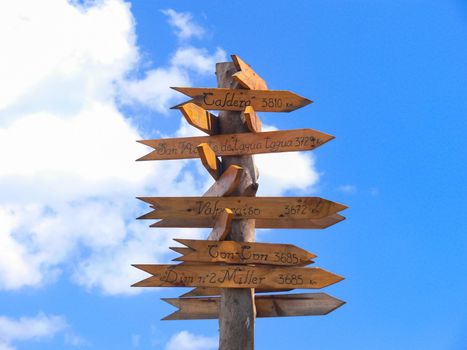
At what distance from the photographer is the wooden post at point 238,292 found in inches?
248

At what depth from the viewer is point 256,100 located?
6754 millimetres

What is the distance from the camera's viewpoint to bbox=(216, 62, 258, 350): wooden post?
6301 millimetres

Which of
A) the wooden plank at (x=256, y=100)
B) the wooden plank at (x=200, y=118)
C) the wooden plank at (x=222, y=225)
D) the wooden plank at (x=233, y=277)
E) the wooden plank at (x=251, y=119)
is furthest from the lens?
the wooden plank at (x=256, y=100)

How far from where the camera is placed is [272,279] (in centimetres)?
623

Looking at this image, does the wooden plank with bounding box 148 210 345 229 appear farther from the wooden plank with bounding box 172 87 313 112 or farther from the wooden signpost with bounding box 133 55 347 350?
the wooden plank with bounding box 172 87 313 112

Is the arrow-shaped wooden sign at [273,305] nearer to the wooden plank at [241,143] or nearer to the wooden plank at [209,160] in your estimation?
the wooden plank at [209,160]

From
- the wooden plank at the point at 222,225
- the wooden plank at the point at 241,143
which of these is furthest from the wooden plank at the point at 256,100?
the wooden plank at the point at 222,225

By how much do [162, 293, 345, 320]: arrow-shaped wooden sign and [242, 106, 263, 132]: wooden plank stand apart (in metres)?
1.73

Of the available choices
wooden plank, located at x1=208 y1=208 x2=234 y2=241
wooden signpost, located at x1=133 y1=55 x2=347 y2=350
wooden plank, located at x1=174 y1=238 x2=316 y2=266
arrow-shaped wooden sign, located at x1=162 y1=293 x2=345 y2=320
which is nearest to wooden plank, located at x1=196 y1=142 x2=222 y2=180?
wooden signpost, located at x1=133 y1=55 x2=347 y2=350

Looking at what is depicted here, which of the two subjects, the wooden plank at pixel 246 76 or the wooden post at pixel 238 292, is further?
the wooden plank at pixel 246 76

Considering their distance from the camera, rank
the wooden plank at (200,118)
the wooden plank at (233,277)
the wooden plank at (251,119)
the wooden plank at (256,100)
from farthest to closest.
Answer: the wooden plank at (256,100), the wooden plank at (251,119), the wooden plank at (200,118), the wooden plank at (233,277)

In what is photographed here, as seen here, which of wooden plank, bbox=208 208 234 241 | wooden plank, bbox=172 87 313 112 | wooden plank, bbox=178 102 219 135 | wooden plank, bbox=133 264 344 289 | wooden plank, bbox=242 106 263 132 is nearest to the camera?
wooden plank, bbox=133 264 344 289

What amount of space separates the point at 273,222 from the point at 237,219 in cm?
50

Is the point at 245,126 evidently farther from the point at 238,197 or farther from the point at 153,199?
the point at 153,199
